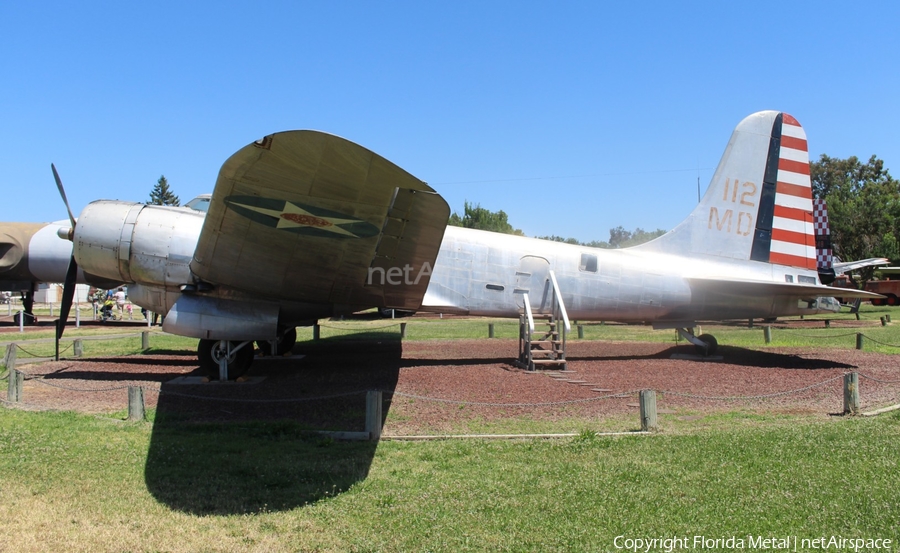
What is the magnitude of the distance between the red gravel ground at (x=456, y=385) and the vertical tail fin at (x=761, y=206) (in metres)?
2.50

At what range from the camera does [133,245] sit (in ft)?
33.1

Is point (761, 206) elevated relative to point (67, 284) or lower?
elevated

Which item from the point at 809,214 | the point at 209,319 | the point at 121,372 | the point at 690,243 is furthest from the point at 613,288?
the point at 121,372

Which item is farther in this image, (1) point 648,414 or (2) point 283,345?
(2) point 283,345

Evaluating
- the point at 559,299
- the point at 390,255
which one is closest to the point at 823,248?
the point at 559,299

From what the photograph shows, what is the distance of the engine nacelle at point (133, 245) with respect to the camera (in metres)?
10.1

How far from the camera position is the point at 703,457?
595 cm

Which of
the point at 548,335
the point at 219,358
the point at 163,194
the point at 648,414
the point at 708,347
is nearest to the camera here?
the point at 648,414

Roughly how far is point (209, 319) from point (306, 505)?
230 inches

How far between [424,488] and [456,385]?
4.81 metres

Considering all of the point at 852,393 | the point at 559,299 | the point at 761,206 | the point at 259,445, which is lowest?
the point at 259,445

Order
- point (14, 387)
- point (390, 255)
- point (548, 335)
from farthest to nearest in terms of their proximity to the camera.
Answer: point (548, 335) < point (390, 255) < point (14, 387)

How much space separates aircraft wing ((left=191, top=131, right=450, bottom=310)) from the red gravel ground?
1.70m

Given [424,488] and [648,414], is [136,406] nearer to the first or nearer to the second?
[424,488]
